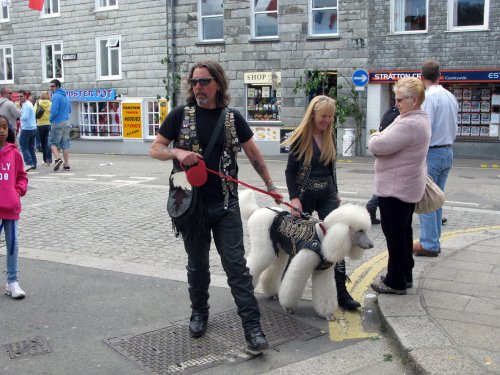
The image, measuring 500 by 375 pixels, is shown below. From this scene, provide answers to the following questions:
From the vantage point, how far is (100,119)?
82.9 feet

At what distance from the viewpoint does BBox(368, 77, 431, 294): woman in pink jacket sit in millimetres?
4859

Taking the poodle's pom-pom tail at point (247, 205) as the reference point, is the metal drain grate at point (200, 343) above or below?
below

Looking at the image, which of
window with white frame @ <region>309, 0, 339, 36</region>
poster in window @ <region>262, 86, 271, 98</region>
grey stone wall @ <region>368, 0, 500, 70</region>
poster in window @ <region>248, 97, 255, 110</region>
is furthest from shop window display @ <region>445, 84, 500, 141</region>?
poster in window @ <region>248, 97, 255, 110</region>

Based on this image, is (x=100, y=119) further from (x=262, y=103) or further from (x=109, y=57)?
(x=262, y=103)

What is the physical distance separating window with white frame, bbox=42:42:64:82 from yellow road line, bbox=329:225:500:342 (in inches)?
867

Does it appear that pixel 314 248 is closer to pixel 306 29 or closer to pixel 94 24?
pixel 306 29

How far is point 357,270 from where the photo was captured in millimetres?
6160

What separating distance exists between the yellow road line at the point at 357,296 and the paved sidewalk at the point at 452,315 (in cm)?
23

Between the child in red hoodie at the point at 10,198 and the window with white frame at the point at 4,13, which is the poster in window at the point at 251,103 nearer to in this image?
the window with white frame at the point at 4,13

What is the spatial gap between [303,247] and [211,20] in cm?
1904

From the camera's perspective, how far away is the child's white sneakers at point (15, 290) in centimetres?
536

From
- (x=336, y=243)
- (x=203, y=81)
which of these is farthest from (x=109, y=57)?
(x=336, y=243)

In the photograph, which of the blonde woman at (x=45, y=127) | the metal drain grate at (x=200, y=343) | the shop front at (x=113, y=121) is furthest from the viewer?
the shop front at (x=113, y=121)

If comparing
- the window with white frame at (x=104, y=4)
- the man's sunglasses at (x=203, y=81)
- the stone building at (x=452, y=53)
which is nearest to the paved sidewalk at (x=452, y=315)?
the man's sunglasses at (x=203, y=81)
